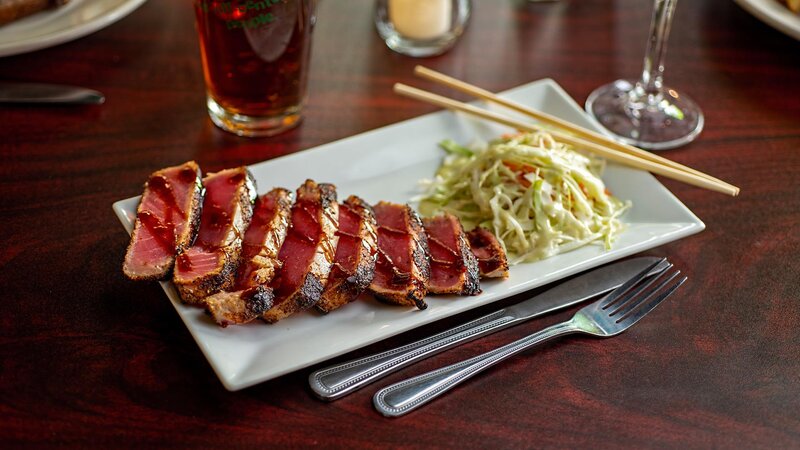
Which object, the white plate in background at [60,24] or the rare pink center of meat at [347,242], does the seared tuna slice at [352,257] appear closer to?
the rare pink center of meat at [347,242]

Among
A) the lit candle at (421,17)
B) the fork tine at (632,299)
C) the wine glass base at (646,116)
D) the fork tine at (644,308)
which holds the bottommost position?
the fork tine at (644,308)

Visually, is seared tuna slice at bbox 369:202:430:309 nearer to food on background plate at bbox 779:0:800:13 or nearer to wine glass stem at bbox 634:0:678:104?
wine glass stem at bbox 634:0:678:104

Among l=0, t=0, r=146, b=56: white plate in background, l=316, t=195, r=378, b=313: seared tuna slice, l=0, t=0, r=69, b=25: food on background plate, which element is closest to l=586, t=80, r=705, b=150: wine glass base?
l=316, t=195, r=378, b=313: seared tuna slice

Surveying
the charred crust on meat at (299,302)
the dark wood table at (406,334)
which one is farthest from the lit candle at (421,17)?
the charred crust on meat at (299,302)

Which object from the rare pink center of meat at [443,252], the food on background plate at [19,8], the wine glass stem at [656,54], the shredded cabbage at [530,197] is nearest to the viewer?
the rare pink center of meat at [443,252]

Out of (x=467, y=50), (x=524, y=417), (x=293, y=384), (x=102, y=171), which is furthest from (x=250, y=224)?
(x=467, y=50)

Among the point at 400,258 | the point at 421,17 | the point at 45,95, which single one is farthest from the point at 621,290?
the point at 45,95

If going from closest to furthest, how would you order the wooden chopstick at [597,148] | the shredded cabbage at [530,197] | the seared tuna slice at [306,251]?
the seared tuna slice at [306,251]
the shredded cabbage at [530,197]
the wooden chopstick at [597,148]
